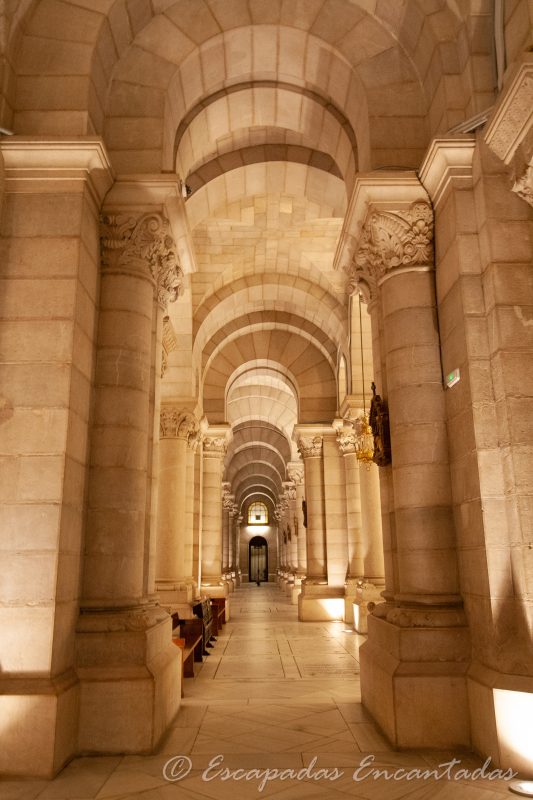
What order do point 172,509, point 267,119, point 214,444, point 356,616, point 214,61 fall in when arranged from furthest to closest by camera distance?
point 214,444 < point 356,616 < point 172,509 < point 267,119 < point 214,61

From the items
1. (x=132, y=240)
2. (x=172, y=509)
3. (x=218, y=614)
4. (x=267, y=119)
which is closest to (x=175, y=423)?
(x=172, y=509)

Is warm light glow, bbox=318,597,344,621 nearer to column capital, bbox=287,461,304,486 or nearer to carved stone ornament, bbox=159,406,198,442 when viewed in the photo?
carved stone ornament, bbox=159,406,198,442

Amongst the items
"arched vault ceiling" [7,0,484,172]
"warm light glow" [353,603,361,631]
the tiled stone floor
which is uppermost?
"arched vault ceiling" [7,0,484,172]

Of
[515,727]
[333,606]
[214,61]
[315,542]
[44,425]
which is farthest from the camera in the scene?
[315,542]

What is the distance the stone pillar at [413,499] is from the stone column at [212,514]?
10.4 m

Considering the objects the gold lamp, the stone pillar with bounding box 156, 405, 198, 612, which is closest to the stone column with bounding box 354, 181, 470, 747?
the gold lamp

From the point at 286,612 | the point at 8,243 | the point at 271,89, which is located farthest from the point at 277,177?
the point at 286,612

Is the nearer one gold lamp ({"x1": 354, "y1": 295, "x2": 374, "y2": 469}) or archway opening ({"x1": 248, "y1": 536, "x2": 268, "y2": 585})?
gold lamp ({"x1": 354, "y1": 295, "x2": 374, "y2": 469})

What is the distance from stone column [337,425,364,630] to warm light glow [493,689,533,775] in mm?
10011

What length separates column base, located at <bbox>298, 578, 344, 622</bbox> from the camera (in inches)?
583

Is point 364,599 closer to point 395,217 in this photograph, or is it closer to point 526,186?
point 395,217

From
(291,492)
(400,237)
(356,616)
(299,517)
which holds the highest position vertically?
(400,237)

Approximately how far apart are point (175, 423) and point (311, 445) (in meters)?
4.81

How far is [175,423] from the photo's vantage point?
12578 millimetres
